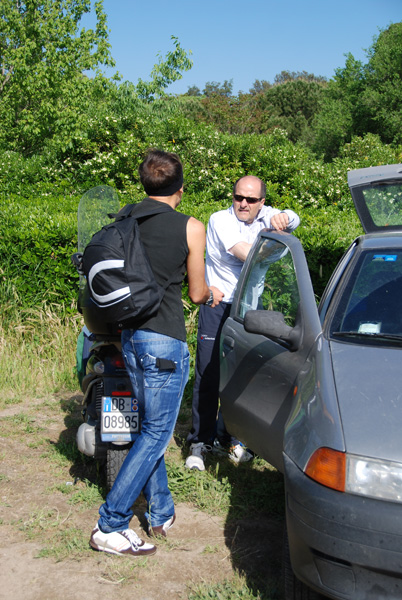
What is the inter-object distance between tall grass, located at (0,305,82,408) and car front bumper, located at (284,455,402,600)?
4276mm

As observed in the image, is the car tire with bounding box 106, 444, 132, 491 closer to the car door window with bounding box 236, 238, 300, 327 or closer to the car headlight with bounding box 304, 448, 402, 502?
the car door window with bounding box 236, 238, 300, 327

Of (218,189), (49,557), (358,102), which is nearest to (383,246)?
(49,557)

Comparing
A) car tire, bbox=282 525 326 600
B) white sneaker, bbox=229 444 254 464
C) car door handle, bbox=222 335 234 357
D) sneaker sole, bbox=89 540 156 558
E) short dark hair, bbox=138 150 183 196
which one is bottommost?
white sneaker, bbox=229 444 254 464

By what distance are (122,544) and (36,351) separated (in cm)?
383

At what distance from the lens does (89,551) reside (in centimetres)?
340

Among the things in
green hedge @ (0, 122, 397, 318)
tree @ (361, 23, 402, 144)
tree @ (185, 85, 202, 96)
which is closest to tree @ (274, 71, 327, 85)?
tree @ (185, 85, 202, 96)

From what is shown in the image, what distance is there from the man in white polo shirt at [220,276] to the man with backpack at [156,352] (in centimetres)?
116

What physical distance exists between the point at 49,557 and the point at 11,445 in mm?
1810

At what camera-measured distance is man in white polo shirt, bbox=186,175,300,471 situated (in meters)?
4.53

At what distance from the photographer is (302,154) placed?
12320 mm

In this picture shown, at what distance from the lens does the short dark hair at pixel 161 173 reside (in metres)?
3.38

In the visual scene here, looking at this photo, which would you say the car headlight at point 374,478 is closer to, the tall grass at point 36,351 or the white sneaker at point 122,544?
the white sneaker at point 122,544

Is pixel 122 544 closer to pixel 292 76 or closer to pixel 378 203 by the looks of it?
pixel 378 203

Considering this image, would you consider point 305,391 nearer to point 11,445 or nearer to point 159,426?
point 159,426
